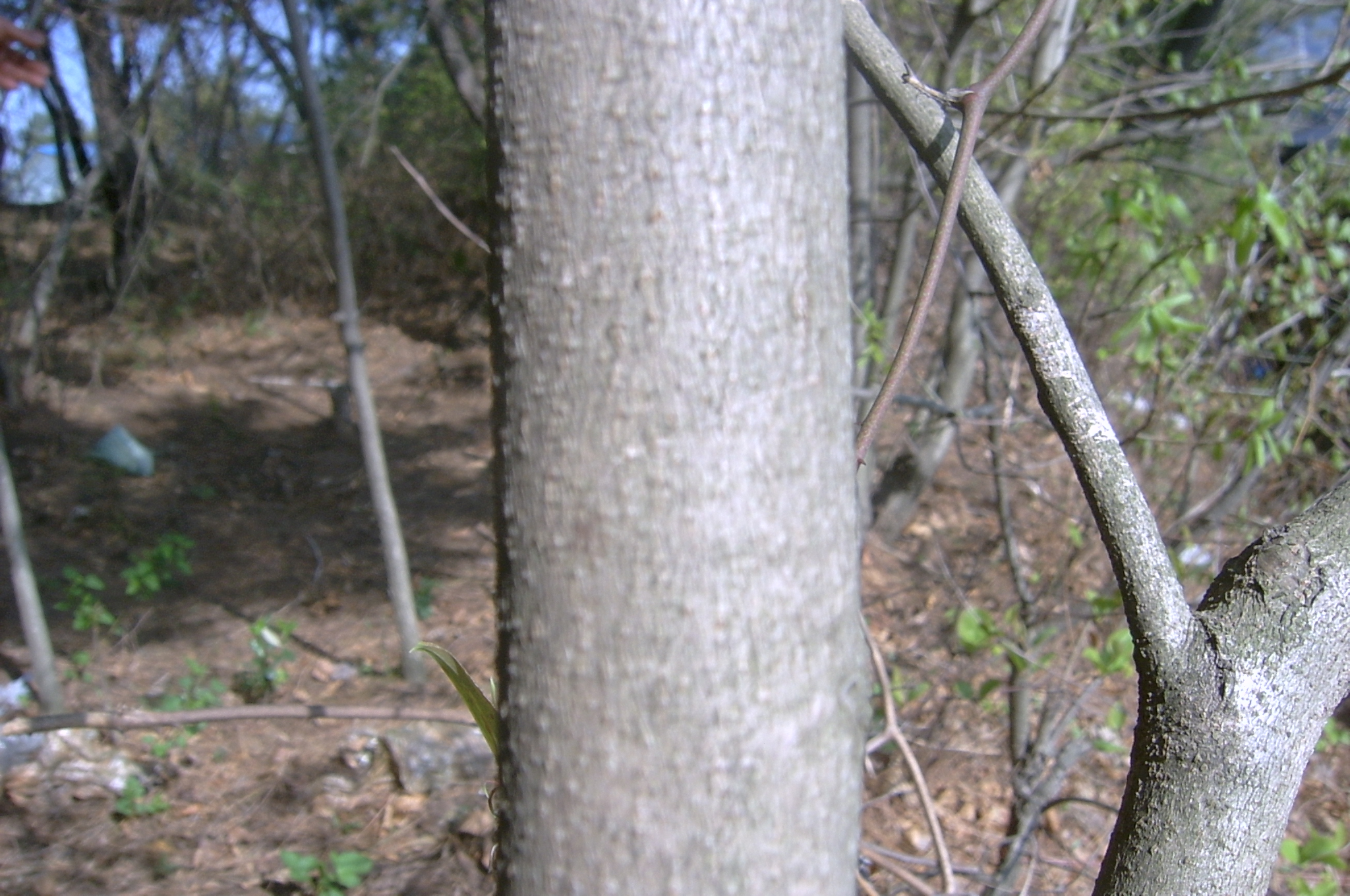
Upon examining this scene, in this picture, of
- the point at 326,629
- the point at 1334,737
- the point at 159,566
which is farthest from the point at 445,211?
the point at 1334,737

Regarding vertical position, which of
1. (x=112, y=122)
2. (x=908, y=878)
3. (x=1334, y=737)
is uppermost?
(x=112, y=122)

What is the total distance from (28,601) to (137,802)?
3.13 feet

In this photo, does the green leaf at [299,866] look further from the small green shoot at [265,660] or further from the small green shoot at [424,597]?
the small green shoot at [424,597]

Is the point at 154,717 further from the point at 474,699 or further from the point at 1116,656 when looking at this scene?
the point at 1116,656

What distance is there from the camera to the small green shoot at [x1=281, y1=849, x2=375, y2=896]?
9.23 ft

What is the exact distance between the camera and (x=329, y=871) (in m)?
2.88

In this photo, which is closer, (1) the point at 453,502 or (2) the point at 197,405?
(1) the point at 453,502

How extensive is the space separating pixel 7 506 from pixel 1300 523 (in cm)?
418

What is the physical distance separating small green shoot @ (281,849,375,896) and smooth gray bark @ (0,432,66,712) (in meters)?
1.49

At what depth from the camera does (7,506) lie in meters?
3.54

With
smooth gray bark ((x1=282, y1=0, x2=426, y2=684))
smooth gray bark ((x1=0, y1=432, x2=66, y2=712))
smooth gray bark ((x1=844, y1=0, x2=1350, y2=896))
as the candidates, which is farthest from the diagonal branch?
smooth gray bark ((x1=0, y1=432, x2=66, y2=712))

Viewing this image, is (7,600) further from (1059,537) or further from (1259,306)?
(1259,306)

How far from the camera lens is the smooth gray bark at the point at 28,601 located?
354 cm

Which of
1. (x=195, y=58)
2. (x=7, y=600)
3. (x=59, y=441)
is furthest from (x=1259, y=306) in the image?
(x=59, y=441)
